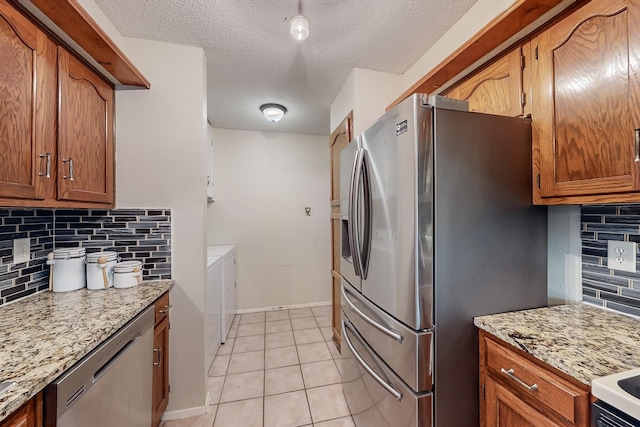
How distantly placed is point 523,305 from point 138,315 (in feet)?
5.81

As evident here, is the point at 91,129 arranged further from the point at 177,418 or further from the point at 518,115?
the point at 518,115

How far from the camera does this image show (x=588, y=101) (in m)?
0.97

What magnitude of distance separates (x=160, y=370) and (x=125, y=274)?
601 mm

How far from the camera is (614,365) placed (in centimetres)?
76

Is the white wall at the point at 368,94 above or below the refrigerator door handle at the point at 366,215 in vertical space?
above

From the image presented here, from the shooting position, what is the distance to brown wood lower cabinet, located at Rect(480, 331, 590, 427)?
0.76 m

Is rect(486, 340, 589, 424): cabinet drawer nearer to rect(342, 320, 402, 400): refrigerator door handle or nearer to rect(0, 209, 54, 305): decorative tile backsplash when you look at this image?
rect(342, 320, 402, 400): refrigerator door handle

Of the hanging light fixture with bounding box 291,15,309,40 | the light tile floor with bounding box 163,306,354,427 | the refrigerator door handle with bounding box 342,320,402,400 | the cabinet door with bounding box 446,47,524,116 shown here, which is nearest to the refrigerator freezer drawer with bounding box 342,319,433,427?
the refrigerator door handle with bounding box 342,320,402,400

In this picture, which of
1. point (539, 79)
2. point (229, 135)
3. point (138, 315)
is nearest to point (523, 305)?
point (539, 79)

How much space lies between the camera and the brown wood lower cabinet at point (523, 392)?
0.76 m

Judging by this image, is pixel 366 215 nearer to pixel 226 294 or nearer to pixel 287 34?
pixel 287 34

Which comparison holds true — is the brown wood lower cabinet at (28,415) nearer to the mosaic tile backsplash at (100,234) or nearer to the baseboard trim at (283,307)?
the mosaic tile backsplash at (100,234)

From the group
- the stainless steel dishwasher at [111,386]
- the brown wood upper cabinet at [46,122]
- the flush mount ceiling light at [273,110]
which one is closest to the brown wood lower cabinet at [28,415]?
the stainless steel dishwasher at [111,386]

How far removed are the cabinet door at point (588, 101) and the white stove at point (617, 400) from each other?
0.57 metres
